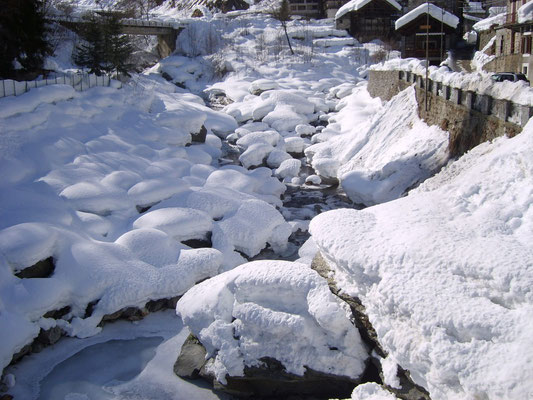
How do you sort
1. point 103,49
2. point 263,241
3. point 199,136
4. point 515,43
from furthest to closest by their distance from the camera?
point 515,43, point 103,49, point 199,136, point 263,241

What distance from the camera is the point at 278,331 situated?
7730mm

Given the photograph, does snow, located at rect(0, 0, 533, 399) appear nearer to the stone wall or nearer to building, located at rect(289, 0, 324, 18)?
the stone wall

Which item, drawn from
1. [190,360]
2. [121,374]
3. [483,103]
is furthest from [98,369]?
[483,103]

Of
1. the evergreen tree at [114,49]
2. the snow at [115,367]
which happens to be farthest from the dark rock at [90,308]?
the evergreen tree at [114,49]

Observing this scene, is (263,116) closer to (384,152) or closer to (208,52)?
(384,152)

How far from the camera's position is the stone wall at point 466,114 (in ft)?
32.2

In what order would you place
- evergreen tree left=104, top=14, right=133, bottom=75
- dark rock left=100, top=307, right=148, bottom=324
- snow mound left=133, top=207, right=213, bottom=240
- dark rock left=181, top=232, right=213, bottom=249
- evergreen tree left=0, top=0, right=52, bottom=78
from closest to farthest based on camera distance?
dark rock left=100, top=307, right=148, bottom=324, snow mound left=133, top=207, right=213, bottom=240, dark rock left=181, top=232, right=213, bottom=249, evergreen tree left=0, top=0, right=52, bottom=78, evergreen tree left=104, top=14, right=133, bottom=75

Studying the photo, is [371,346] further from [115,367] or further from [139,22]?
[139,22]

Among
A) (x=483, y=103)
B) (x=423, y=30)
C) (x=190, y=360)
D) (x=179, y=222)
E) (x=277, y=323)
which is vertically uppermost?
(x=423, y=30)

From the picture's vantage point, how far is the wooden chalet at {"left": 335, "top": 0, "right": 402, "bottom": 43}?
120ft

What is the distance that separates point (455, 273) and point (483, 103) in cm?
587

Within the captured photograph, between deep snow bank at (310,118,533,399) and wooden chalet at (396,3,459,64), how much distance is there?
1946cm

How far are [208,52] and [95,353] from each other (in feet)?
93.3

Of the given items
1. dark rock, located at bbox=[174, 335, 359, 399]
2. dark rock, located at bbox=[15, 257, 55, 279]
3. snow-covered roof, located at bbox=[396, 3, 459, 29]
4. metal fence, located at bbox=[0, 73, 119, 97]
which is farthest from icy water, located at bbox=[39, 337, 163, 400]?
snow-covered roof, located at bbox=[396, 3, 459, 29]
